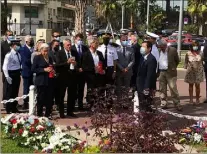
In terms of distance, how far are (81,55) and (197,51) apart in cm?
354

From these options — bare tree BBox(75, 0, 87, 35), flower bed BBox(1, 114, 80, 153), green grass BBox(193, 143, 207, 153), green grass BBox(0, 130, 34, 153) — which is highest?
bare tree BBox(75, 0, 87, 35)

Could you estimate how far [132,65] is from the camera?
39.6 feet

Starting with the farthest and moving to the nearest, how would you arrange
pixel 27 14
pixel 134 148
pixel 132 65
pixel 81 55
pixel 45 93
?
pixel 27 14, pixel 132 65, pixel 81 55, pixel 45 93, pixel 134 148

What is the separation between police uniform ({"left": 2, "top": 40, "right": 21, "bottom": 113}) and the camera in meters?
10.6

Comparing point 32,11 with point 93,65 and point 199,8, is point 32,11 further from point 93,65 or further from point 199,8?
point 93,65

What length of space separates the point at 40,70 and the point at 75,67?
105 centimetres

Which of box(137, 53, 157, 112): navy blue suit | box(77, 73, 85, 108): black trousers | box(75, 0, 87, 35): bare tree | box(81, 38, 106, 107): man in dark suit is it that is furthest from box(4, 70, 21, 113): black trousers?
box(75, 0, 87, 35): bare tree

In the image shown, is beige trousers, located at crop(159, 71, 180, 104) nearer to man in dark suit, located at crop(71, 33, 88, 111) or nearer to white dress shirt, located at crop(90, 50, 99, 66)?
white dress shirt, located at crop(90, 50, 99, 66)

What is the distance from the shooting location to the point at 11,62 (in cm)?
1070

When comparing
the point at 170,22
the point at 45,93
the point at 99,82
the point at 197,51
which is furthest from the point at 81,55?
the point at 170,22

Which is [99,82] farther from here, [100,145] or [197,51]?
[100,145]

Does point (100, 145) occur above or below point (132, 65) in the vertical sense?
below

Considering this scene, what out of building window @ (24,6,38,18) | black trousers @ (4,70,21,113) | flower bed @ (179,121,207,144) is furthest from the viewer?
building window @ (24,6,38,18)

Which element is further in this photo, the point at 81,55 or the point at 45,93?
the point at 81,55
